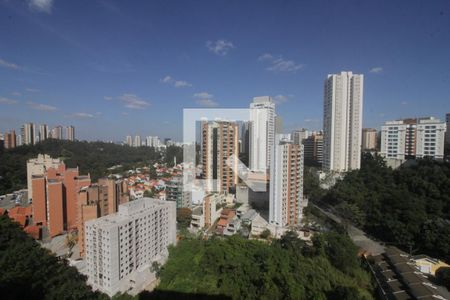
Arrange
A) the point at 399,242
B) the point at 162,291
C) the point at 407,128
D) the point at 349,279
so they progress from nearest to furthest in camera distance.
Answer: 1. the point at 162,291
2. the point at 349,279
3. the point at 399,242
4. the point at 407,128

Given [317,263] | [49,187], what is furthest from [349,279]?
[49,187]

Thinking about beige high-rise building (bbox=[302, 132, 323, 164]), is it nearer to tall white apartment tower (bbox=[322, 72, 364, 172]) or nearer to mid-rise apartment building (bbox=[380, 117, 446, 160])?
tall white apartment tower (bbox=[322, 72, 364, 172])

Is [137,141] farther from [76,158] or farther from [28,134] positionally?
[76,158]

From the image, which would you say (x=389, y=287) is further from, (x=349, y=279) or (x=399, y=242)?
(x=399, y=242)

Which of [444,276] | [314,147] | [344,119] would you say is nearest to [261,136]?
[344,119]

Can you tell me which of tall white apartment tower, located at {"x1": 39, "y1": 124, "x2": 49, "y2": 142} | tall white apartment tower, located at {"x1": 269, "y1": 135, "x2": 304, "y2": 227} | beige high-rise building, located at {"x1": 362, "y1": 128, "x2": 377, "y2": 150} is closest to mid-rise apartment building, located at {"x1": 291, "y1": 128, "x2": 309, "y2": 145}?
beige high-rise building, located at {"x1": 362, "y1": 128, "x2": 377, "y2": 150}

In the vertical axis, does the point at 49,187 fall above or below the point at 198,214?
above

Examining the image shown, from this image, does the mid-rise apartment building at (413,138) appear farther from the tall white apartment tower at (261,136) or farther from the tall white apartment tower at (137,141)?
the tall white apartment tower at (137,141)
